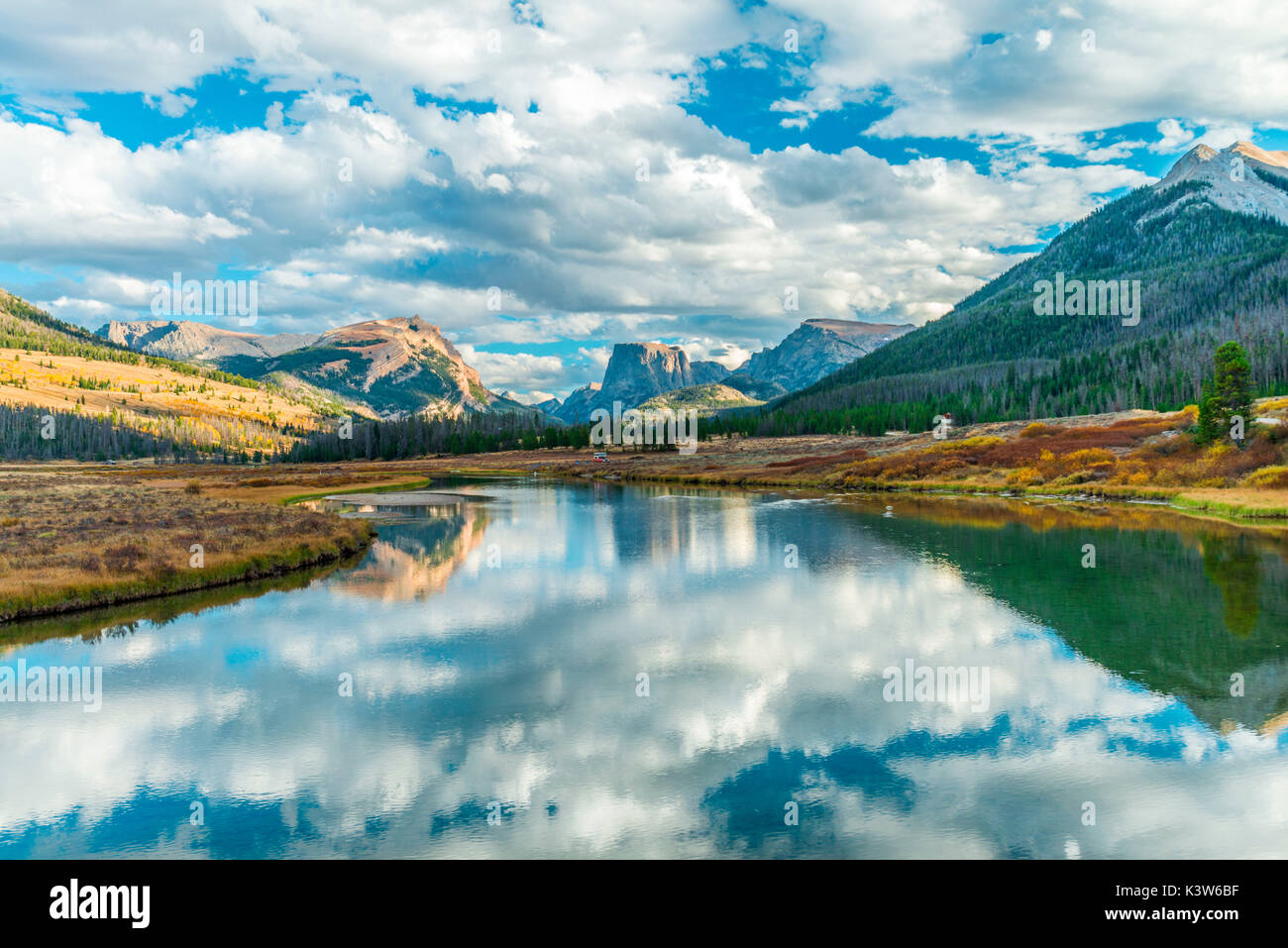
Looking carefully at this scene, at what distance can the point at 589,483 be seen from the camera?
126562 millimetres

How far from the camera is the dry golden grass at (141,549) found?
105ft

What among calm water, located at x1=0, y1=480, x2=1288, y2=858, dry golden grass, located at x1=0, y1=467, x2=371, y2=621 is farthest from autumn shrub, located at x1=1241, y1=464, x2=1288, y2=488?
dry golden grass, located at x1=0, y1=467, x2=371, y2=621

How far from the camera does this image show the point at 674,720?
18797 mm

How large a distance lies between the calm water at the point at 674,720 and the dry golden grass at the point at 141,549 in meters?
2.08

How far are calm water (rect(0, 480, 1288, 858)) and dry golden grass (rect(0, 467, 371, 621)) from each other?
208 cm

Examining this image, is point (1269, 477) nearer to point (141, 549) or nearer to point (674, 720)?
point (674, 720)

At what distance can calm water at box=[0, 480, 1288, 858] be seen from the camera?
13344 millimetres

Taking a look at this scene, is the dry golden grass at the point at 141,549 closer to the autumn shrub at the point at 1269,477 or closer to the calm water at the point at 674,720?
the calm water at the point at 674,720

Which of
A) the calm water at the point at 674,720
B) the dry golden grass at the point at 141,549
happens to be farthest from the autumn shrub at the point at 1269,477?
the dry golden grass at the point at 141,549

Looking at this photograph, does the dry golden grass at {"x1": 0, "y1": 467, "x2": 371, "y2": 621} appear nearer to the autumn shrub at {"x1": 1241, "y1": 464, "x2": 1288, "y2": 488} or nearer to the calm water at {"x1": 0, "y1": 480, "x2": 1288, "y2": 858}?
the calm water at {"x1": 0, "y1": 480, "x2": 1288, "y2": 858}
